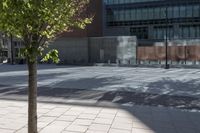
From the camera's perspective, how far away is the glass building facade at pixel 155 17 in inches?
2785

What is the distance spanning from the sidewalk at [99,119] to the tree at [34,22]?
2786 mm

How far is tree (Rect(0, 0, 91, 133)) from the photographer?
15.4 ft

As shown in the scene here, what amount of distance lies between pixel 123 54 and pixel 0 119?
35.6 meters

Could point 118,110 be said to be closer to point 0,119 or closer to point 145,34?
point 0,119

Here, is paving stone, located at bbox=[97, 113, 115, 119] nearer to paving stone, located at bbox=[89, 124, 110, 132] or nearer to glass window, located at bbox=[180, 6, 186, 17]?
paving stone, located at bbox=[89, 124, 110, 132]

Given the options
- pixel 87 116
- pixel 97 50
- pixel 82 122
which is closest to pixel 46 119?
pixel 82 122

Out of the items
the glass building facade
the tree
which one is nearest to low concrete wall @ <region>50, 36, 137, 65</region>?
the glass building facade

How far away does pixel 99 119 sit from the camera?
934 cm

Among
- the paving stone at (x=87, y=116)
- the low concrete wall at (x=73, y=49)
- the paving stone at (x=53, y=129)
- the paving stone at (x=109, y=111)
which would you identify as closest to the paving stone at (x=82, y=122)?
the paving stone at (x=87, y=116)

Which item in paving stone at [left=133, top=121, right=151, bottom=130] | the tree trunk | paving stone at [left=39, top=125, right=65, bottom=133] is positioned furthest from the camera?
paving stone at [left=133, top=121, right=151, bottom=130]

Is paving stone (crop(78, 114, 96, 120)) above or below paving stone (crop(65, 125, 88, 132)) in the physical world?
above

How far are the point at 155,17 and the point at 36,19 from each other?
2748 inches

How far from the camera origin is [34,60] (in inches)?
206

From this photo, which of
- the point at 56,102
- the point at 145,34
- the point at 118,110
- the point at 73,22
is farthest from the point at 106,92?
the point at 145,34
